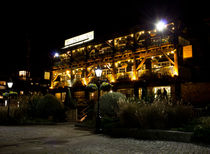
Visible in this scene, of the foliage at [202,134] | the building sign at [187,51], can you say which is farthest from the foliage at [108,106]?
the building sign at [187,51]

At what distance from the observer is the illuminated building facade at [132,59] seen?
18547 millimetres

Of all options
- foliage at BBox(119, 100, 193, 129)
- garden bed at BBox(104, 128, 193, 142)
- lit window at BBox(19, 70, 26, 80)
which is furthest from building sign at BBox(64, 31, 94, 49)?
garden bed at BBox(104, 128, 193, 142)

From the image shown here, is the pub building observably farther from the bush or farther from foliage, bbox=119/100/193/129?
the bush

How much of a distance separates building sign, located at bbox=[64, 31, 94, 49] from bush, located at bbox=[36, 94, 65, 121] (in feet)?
42.7

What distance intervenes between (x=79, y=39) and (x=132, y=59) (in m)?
10.6

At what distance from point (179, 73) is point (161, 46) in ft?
11.4

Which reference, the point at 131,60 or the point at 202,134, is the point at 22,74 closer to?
the point at 131,60

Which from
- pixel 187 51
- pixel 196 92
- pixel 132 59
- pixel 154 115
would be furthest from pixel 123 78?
pixel 154 115

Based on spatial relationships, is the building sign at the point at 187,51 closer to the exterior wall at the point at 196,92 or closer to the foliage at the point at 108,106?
the exterior wall at the point at 196,92

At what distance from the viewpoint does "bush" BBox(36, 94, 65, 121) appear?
16.0 meters

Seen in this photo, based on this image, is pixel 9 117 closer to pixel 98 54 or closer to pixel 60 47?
pixel 98 54

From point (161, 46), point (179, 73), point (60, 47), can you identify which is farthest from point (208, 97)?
point (60, 47)

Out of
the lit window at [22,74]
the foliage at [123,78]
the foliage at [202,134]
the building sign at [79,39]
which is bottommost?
the foliage at [202,134]

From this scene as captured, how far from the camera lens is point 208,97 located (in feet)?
55.4
